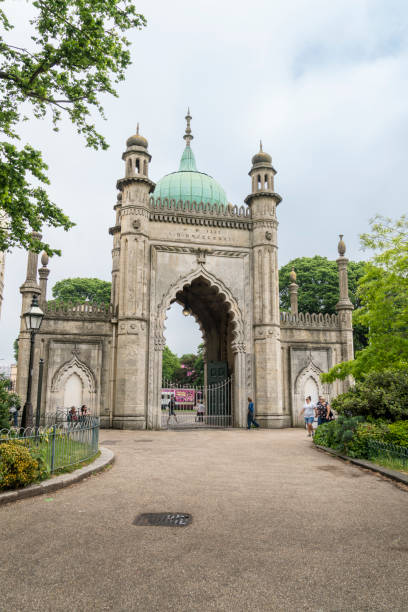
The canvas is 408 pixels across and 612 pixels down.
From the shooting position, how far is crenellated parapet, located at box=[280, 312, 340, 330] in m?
23.0

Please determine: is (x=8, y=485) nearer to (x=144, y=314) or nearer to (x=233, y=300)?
(x=144, y=314)

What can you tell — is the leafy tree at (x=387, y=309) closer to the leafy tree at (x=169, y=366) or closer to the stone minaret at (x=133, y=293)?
the stone minaret at (x=133, y=293)

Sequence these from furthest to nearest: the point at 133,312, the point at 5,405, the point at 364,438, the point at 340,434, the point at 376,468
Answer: the point at 133,312
the point at 340,434
the point at 364,438
the point at 376,468
the point at 5,405

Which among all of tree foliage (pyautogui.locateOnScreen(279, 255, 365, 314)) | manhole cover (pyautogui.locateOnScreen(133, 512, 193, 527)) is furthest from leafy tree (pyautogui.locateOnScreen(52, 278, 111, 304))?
manhole cover (pyautogui.locateOnScreen(133, 512, 193, 527))

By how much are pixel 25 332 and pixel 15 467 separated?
13.7 meters

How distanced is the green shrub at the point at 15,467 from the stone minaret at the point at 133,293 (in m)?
11.8

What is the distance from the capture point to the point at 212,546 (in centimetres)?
480

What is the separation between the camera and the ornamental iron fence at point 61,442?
8.12 meters

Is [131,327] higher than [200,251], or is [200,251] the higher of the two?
[200,251]

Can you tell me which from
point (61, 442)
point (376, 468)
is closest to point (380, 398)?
point (376, 468)

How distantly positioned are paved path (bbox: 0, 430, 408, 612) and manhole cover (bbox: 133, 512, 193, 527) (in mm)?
158

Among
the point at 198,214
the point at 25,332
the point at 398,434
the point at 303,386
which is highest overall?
the point at 198,214

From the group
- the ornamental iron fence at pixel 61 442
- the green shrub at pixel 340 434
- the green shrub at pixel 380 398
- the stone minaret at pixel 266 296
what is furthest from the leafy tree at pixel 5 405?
the stone minaret at pixel 266 296

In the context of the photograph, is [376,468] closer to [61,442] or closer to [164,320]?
[61,442]
